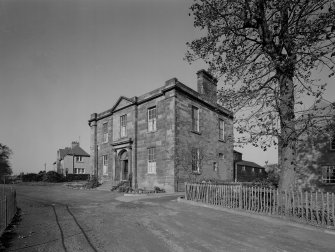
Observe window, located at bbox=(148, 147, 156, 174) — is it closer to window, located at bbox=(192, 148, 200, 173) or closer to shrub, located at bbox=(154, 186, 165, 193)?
shrub, located at bbox=(154, 186, 165, 193)

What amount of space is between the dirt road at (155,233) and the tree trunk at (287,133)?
7.25 feet

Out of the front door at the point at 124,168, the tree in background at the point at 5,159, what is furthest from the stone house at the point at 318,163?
the tree in background at the point at 5,159

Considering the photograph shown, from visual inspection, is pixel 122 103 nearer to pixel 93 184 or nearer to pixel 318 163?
pixel 93 184

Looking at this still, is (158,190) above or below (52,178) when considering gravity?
above

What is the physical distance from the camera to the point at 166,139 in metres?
19.2

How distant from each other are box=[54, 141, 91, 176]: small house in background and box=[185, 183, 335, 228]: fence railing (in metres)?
45.1

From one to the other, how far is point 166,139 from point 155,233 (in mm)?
12048

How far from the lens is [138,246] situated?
6184 millimetres

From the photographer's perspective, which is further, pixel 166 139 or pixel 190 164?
pixel 190 164

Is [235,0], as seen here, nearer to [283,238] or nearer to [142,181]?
[283,238]

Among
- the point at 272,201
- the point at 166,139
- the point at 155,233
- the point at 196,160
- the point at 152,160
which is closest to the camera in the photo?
the point at 155,233

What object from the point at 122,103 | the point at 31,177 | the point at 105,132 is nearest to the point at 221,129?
the point at 122,103

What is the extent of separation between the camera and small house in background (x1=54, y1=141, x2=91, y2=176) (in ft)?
174

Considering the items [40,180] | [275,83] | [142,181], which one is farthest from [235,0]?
[40,180]
